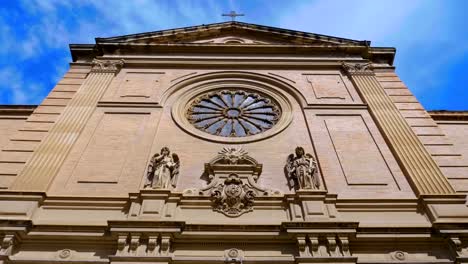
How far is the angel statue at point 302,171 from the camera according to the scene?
11133 mm

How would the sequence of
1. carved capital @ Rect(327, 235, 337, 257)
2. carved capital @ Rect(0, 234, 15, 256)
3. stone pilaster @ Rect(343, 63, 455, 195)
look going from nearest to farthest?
carved capital @ Rect(0, 234, 15, 256) < carved capital @ Rect(327, 235, 337, 257) < stone pilaster @ Rect(343, 63, 455, 195)

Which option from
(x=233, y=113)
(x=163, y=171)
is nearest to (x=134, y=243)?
(x=163, y=171)

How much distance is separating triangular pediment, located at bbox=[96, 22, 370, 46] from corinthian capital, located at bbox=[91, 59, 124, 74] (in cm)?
152

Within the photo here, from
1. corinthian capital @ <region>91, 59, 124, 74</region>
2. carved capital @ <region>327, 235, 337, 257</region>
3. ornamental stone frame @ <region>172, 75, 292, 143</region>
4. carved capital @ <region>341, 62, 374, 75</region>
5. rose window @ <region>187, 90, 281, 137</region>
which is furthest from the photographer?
carved capital @ <region>341, 62, 374, 75</region>

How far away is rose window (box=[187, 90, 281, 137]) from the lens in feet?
49.0

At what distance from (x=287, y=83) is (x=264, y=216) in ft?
24.6

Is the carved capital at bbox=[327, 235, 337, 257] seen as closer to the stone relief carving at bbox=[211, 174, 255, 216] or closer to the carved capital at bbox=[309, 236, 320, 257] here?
the carved capital at bbox=[309, 236, 320, 257]

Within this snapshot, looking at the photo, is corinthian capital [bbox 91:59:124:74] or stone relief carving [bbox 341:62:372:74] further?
stone relief carving [bbox 341:62:372:74]

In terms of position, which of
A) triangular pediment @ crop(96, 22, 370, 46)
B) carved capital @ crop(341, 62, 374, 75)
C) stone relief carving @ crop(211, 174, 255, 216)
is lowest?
stone relief carving @ crop(211, 174, 255, 216)

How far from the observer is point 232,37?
832 inches

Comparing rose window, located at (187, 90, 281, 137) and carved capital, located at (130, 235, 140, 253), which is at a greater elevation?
rose window, located at (187, 90, 281, 137)

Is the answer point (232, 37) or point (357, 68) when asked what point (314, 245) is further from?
point (232, 37)

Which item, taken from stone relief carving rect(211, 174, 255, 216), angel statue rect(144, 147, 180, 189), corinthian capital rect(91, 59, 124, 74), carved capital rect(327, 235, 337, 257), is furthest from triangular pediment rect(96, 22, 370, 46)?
carved capital rect(327, 235, 337, 257)

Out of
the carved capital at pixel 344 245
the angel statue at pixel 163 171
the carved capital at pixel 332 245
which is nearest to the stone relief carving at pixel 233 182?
the angel statue at pixel 163 171
